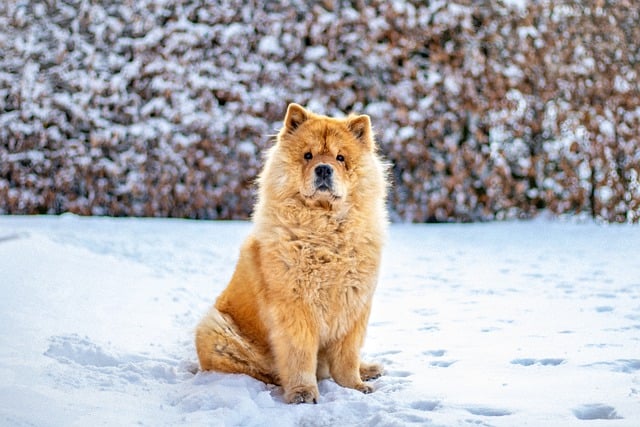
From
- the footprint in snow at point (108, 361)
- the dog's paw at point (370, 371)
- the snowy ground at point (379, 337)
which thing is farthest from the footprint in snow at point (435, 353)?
the footprint in snow at point (108, 361)

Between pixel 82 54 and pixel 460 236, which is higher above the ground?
pixel 82 54

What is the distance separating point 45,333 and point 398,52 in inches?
225

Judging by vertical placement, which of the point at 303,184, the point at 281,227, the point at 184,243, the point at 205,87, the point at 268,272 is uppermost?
the point at 205,87

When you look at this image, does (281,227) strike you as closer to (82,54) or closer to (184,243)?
(184,243)

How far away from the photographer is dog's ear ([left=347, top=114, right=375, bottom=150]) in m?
3.24

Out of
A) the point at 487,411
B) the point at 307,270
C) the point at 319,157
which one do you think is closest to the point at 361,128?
the point at 319,157

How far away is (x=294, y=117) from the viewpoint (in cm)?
322

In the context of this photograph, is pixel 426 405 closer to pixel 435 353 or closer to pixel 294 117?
pixel 435 353

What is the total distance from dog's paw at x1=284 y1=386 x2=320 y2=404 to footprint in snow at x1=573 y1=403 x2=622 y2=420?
1.03 metres

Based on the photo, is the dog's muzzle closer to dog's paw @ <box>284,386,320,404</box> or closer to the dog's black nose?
the dog's black nose

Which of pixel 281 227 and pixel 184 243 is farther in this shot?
pixel 184 243

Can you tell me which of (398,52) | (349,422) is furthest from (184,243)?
(349,422)

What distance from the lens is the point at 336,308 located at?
2924 mm

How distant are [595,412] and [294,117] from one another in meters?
1.83
